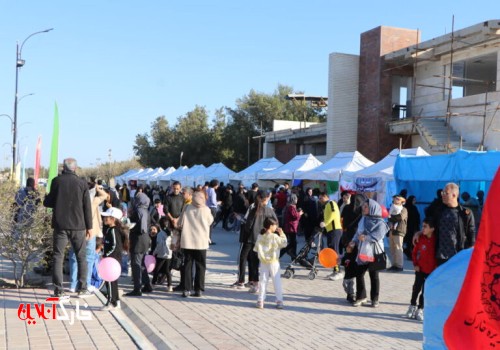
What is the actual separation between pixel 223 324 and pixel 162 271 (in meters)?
2.74

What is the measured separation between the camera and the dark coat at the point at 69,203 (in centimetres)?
804

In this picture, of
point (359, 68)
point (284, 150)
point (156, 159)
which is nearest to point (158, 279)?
point (359, 68)

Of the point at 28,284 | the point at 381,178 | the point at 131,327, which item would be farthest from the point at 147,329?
the point at 381,178

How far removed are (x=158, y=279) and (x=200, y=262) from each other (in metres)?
1.23

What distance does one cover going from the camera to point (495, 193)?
199 centimetres

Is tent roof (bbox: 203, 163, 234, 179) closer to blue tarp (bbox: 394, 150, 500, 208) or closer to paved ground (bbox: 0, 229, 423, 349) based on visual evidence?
blue tarp (bbox: 394, 150, 500, 208)

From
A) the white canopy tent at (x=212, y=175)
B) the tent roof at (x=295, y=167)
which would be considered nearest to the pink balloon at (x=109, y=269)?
the tent roof at (x=295, y=167)

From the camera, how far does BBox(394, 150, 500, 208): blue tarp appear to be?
13.8 metres

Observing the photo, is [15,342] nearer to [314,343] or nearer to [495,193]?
[314,343]

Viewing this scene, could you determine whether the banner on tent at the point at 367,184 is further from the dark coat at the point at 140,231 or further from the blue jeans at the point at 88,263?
the blue jeans at the point at 88,263

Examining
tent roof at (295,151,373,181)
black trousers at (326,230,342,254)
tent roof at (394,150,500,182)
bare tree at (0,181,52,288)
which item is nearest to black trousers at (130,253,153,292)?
bare tree at (0,181,52,288)

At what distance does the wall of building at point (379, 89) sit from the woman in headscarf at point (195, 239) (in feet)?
67.9

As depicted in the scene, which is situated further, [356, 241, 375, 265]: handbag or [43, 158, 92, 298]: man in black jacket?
[356, 241, 375, 265]: handbag

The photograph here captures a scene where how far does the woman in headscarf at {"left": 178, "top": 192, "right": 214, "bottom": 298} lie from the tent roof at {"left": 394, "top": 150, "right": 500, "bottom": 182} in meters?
7.40
